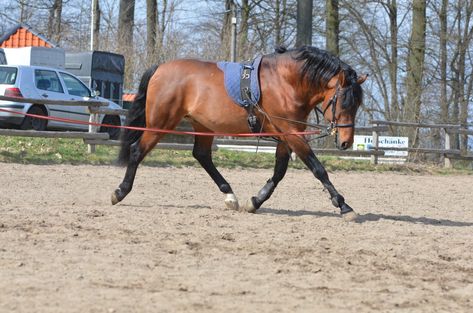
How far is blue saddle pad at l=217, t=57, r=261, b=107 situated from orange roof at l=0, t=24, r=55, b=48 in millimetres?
24224

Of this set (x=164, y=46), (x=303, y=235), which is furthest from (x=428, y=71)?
(x=303, y=235)

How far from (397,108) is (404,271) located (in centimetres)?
2665

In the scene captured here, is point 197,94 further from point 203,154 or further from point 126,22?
point 126,22

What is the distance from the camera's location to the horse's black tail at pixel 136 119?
11.7m

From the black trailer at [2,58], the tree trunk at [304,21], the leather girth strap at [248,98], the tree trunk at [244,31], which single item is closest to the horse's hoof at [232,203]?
the leather girth strap at [248,98]

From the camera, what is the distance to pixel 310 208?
40.3ft

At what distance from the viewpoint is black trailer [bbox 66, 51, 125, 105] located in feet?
96.6

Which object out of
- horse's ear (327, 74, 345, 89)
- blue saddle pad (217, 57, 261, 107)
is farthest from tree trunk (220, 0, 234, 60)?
horse's ear (327, 74, 345, 89)

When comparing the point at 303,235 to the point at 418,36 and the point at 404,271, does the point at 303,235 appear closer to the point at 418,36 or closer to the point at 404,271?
the point at 404,271

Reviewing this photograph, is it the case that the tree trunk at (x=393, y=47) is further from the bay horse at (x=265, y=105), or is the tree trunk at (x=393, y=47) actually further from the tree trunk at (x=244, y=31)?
the bay horse at (x=265, y=105)

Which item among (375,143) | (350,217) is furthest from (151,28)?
(350,217)

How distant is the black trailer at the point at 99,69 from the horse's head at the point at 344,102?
63.1ft

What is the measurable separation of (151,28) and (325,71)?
2839 cm

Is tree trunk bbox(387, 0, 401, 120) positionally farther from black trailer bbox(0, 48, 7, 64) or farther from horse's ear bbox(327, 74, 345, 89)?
horse's ear bbox(327, 74, 345, 89)
